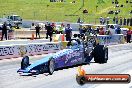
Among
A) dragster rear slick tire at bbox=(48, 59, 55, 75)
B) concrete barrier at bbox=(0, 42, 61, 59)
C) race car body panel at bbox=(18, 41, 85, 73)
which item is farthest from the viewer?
concrete barrier at bbox=(0, 42, 61, 59)

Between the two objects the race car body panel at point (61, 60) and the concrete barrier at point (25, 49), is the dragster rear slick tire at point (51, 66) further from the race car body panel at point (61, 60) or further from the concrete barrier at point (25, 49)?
the concrete barrier at point (25, 49)

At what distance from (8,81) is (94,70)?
5412 millimetres

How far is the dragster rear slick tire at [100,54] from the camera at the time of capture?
2398 centimetres

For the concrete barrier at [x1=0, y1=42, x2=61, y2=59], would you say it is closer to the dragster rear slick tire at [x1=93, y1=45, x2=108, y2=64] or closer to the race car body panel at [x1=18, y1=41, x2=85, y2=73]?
the dragster rear slick tire at [x1=93, y1=45, x2=108, y2=64]

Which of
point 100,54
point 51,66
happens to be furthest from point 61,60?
point 100,54

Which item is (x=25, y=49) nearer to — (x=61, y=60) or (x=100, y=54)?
(x=100, y=54)

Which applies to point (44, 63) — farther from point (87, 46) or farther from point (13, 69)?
point (87, 46)

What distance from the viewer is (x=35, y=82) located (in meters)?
17.3

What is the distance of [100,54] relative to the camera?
24188mm

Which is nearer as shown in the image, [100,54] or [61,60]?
[61,60]

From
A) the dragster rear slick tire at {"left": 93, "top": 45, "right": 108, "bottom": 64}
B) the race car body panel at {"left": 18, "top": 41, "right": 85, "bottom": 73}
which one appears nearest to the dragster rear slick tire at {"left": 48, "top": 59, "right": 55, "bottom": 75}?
the race car body panel at {"left": 18, "top": 41, "right": 85, "bottom": 73}

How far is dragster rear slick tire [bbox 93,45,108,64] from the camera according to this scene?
2398 cm

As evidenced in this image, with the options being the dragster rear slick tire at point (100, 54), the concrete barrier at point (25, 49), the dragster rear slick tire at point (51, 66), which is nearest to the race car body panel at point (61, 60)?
the dragster rear slick tire at point (51, 66)

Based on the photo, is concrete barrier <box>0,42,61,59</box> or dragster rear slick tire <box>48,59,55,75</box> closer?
dragster rear slick tire <box>48,59,55,75</box>
